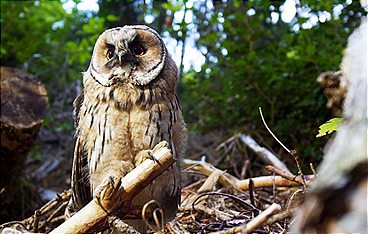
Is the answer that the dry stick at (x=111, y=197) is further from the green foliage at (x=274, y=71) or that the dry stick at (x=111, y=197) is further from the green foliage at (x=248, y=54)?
the green foliage at (x=274, y=71)

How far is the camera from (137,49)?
1.81 metres

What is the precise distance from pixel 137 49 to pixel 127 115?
29 centimetres

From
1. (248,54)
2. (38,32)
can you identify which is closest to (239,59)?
(248,54)

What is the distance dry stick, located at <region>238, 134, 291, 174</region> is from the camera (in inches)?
96.5

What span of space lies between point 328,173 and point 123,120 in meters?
1.26

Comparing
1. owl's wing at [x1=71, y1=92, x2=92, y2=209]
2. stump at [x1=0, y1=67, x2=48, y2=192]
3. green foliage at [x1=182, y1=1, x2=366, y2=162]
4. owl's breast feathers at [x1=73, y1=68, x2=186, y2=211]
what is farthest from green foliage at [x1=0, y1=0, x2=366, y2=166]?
owl's wing at [x1=71, y1=92, x2=92, y2=209]

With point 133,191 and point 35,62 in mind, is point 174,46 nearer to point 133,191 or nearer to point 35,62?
point 35,62

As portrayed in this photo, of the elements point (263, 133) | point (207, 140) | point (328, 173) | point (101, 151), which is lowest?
point (207, 140)

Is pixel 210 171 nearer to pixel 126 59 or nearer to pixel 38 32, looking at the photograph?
pixel 126 59

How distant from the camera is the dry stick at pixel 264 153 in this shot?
96.5 inches

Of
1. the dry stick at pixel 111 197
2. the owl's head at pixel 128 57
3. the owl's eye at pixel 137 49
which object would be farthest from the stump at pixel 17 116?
the dry stick at pixel 111 197

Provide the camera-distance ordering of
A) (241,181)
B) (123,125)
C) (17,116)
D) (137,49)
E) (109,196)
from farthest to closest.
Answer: (17,116)
(241,181)
(137,49)
(123,125)
(109,196)

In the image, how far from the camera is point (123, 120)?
5.54ft

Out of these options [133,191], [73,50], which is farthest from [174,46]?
[133,191]
